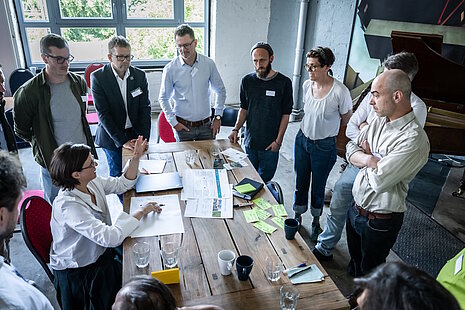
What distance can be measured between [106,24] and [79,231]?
5.01 meters

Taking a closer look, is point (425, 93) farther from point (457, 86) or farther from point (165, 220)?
point (165, 220)

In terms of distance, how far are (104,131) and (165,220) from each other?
1.48 metres

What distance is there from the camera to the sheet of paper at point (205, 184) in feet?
7.28

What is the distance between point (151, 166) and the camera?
2.58m

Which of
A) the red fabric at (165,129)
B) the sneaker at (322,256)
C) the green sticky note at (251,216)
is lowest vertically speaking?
the sneaker at (322,256)

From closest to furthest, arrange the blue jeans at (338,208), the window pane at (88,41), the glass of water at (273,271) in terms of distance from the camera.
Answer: the glass of water at (273,271), the blue jeans at (338,208), the window pane at (88,41)

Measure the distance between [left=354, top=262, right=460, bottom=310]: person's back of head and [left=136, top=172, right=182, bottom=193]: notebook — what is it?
1.57 m

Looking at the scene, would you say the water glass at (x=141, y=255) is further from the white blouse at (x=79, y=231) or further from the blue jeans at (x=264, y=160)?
the blue jeans at (x=264, y=160)

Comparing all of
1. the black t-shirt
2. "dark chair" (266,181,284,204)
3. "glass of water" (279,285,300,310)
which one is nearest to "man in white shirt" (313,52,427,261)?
"dark chair" (266,181,284,204)

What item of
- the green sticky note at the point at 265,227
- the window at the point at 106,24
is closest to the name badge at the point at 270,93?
the green sticky note at the point at 265,227

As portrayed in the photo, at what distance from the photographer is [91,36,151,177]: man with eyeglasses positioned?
289 cm

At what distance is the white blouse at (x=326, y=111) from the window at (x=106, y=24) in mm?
4105

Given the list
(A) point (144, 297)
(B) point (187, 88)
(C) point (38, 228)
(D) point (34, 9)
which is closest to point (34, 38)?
(D) point (34, 9)

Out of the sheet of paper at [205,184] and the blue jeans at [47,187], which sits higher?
the sheet of paper at [205,184]
